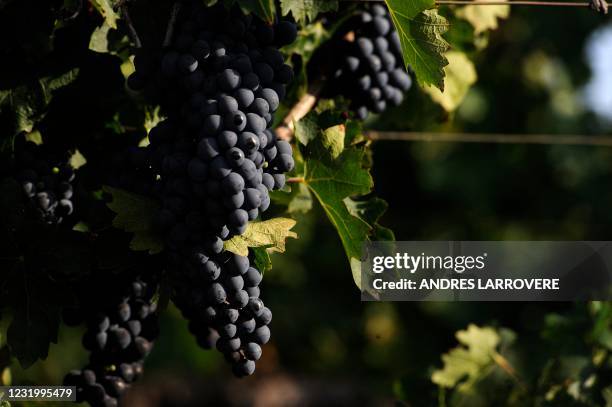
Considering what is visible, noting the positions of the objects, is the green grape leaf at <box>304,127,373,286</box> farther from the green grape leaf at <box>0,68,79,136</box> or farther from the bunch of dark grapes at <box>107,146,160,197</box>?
the green grape leaf at <box>0,68,79,136</box>

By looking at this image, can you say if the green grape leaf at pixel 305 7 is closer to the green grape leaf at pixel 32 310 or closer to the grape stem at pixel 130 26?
the grape stem at pixel 130 26

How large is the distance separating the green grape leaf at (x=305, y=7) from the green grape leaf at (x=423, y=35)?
10 cm

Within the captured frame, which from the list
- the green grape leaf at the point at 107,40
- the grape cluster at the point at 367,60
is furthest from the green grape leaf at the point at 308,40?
the green grape leaf at the point at 107,40

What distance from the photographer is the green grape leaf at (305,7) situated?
121 cm

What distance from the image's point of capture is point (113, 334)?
1316mm

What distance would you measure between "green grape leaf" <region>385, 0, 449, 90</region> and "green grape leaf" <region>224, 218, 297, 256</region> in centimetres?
32

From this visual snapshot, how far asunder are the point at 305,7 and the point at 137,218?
0.42m

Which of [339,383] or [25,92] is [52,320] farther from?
[339,383]

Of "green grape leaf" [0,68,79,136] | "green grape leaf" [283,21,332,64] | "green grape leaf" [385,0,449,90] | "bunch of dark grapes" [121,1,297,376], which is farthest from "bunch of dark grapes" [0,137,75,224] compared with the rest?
"green grape leaf" [385,0,449,90]

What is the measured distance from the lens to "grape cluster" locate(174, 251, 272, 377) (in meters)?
1.11

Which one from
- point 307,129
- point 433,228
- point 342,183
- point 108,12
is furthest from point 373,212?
point 433,228

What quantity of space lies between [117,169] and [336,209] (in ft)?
1.15

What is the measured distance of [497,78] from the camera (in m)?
5.45

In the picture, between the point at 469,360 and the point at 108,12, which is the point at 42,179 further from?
the point at 469,360
